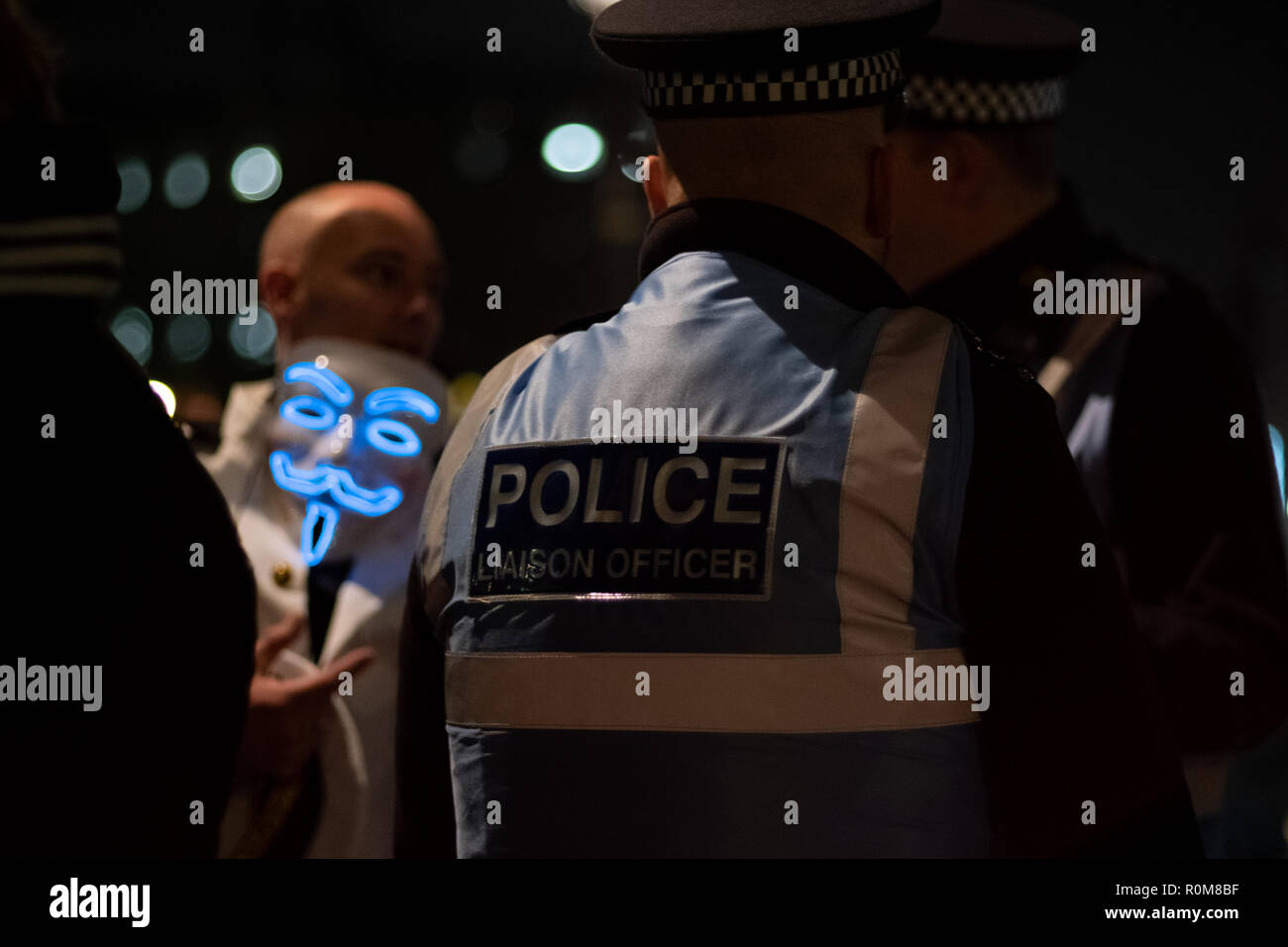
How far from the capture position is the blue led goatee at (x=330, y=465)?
3270mm

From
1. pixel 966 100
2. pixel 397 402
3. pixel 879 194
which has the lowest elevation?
pixel 397 402

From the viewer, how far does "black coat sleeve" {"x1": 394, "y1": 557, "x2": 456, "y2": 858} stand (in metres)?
2.26

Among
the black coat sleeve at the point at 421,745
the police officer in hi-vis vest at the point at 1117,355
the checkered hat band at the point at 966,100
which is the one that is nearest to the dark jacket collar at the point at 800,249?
the black coat sleeve at the point at 421,745

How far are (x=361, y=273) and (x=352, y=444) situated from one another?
44 cm

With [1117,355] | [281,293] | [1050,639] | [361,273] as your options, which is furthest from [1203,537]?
[281,293]

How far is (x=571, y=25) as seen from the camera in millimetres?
2812

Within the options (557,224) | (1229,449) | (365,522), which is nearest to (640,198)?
(557,224)

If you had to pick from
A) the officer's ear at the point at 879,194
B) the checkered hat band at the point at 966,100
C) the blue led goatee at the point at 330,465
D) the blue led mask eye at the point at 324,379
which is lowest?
the blue led goatee at the point at 330,465

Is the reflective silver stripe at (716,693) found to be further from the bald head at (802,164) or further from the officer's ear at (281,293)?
the officer's ear at (281,293)

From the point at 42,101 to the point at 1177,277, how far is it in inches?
84.2

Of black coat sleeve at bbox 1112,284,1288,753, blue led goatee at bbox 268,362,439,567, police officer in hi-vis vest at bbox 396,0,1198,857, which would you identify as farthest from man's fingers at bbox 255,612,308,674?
black coat sleeve at bbox 1112,284,1288,753

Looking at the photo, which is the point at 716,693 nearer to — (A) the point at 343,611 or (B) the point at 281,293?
(A) the point at 343,611

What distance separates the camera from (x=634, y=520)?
6.44ft

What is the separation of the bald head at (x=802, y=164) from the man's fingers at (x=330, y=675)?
135 cm
